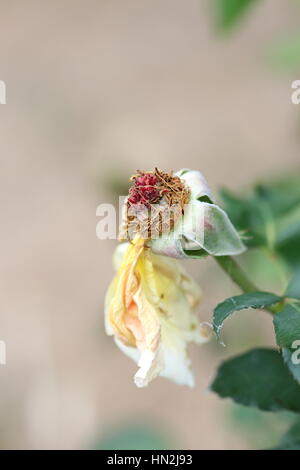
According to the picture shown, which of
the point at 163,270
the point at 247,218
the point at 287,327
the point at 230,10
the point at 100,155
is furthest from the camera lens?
the point at 100,155

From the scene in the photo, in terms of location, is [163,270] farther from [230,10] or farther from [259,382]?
[230,10]

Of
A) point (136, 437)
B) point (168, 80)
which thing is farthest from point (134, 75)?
point (136, 437)

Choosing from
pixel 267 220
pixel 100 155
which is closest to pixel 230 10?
pixel 267 220

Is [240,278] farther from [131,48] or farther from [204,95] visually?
[131,48]

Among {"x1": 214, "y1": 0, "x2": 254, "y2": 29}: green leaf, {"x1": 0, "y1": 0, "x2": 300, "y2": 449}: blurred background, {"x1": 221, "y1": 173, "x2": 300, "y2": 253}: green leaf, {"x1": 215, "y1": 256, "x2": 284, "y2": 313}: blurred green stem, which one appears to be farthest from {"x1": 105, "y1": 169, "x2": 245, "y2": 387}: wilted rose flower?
{"x1": 0, "y1": 0, "x2": 300, "y2": 449}: blurred background

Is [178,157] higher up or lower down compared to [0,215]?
higher up

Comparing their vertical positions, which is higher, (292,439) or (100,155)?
(100,155)

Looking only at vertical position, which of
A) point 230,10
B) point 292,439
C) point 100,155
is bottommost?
point 292,439
